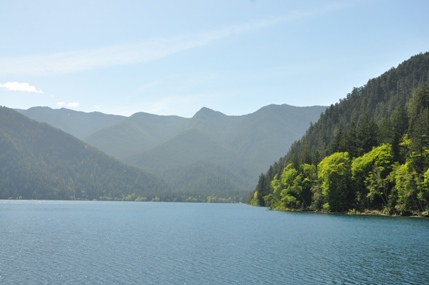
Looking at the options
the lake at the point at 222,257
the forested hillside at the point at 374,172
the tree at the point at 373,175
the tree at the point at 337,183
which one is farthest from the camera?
the tree at the point at 337,183

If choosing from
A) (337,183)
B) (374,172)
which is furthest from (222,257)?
(337,183)

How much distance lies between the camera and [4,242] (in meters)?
66.6

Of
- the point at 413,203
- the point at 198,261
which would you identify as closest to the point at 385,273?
the point at 198,261

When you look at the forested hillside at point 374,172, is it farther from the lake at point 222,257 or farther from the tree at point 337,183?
the lake at point 222,257

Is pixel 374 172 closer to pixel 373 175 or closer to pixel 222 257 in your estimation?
pixel 373 175

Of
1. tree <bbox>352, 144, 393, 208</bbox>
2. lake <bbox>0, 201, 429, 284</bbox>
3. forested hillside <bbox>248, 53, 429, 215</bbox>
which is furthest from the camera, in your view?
tree <bbox>352, 144, 393, 208</bbox>

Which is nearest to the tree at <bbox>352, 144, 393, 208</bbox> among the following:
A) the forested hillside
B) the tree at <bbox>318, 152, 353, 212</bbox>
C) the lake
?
the forested hillside

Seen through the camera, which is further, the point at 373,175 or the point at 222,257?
the point at 373,175

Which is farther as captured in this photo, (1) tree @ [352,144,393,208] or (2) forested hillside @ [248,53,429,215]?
(1) tree @ [352,144,393,208]

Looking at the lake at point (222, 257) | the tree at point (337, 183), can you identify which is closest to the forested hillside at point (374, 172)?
the tree at point (337, 183)

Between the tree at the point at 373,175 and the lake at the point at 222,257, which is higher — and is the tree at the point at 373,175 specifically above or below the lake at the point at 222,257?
above

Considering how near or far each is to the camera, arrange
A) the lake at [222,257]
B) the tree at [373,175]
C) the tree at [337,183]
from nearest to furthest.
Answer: the lake at [222,257]
the tree at [373,175]
the tree at [337,183]

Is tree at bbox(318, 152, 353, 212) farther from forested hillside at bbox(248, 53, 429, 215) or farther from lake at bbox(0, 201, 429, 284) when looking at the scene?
lake at bbox(0, 201, 429, 284)

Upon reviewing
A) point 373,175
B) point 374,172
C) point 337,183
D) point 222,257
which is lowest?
point 222,257
